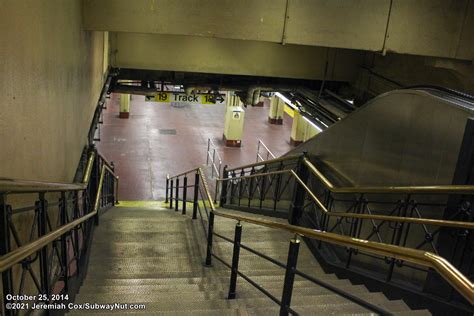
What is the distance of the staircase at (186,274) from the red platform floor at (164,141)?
6.00 meters

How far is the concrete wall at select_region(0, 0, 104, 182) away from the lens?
2420 millimetres

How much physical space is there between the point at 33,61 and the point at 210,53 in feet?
20.0

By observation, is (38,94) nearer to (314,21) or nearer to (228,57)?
(314,21)

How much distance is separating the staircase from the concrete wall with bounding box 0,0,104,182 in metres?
1.01

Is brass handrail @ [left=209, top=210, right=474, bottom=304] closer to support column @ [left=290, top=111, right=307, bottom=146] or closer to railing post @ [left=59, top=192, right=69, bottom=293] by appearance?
railing post @ [left=59, top=192, right=69, bottom=293]

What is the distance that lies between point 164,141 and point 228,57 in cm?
843

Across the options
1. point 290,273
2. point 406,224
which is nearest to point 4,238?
point 290,273

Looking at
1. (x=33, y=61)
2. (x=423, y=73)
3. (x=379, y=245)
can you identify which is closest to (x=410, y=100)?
(x=379, y=245)

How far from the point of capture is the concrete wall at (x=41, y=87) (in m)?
2.42

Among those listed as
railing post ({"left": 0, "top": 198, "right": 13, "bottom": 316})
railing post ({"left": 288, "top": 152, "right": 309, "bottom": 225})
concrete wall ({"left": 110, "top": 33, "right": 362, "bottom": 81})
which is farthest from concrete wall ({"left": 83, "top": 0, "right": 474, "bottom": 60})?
railing post ({"left": 0, "top": 198, "right": 13, "bottom": 316})

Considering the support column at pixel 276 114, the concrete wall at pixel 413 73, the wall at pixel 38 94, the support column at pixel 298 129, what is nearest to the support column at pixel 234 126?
the support column at pixel 298 129

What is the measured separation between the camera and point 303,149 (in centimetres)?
618

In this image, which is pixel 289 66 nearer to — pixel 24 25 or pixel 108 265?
pixel 108 265

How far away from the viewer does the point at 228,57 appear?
351 inches
